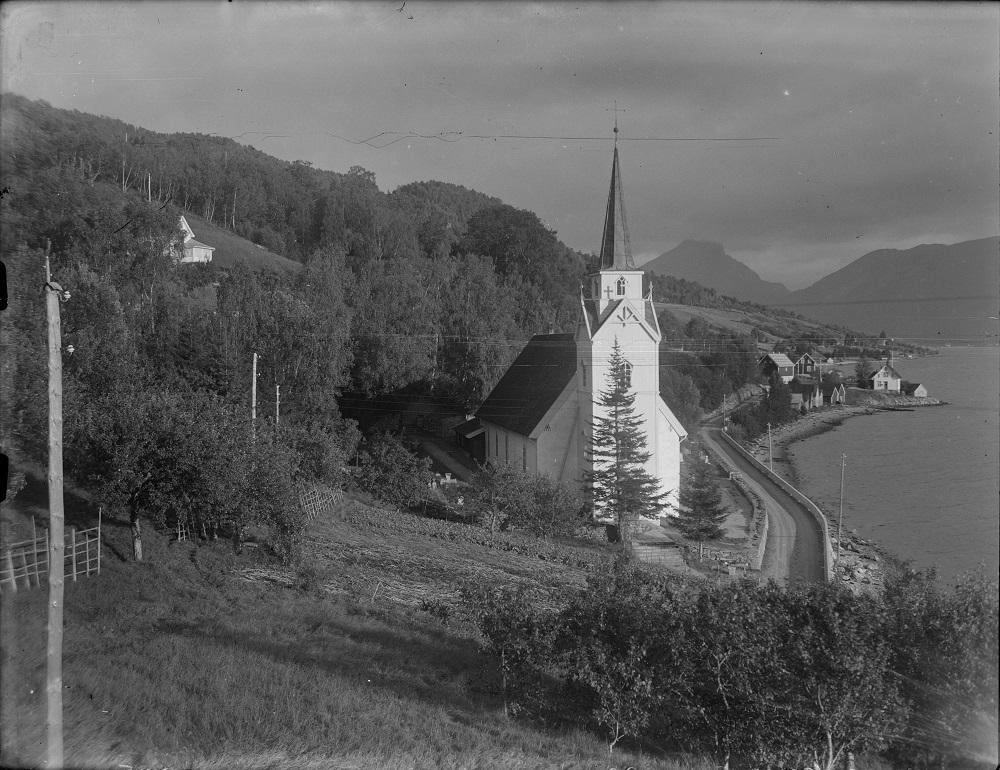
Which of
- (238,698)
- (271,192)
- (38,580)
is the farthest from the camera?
(271,192)

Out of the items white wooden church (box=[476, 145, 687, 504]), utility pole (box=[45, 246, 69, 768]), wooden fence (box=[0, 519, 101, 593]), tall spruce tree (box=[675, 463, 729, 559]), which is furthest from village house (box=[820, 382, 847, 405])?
wooden fence (box=[0, 519, 101, 593])

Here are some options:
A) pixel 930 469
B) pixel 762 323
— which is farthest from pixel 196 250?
pixel 930 469

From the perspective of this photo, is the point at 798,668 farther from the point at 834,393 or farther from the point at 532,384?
the point at 532,384

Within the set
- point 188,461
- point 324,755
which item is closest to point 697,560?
point 324,755

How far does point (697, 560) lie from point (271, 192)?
71.0ft

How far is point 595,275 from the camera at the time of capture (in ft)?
49.6

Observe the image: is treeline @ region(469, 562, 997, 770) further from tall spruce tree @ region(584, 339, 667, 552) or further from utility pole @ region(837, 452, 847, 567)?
tall spruce tree @ region(584, 339, 667, 552)

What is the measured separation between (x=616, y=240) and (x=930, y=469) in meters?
8.84

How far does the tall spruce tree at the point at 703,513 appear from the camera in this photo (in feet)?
23.3

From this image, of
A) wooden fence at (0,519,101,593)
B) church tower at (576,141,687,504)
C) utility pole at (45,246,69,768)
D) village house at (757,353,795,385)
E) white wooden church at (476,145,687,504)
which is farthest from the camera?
church tower at (576,141,687,504)

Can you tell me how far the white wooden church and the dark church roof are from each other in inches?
1.8

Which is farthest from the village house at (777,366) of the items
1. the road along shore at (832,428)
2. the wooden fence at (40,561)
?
the wooden fence at (40,561)

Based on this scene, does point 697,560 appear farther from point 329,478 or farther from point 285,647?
point 329,478

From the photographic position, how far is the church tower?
41.5 ft
